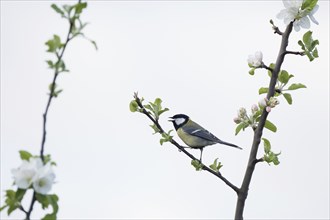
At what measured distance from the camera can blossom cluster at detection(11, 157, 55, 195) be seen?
276cm

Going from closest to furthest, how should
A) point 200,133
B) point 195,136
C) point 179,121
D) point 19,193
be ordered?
point 19,193
point 195,136
point 200,133
point 179,121

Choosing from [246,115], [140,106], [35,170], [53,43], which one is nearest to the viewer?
[35,170]

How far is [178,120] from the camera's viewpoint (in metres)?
12.2

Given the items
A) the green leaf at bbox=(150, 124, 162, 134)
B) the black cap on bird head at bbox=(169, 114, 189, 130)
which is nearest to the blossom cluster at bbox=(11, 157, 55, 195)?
the green leaf at bbox=(150, 124, 162, 134)

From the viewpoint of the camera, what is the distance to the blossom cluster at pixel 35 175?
276 centimetres

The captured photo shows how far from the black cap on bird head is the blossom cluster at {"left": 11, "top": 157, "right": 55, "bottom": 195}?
29.8 feet

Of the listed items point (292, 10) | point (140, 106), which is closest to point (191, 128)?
point (140, 106)

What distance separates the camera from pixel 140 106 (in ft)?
16.8

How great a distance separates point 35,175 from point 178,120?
9.45 metres

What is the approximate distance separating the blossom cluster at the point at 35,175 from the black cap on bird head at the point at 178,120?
29.8 ft

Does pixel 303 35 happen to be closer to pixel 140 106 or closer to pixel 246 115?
pixel 246 115

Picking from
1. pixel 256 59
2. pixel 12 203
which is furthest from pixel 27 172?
pixel 256 59

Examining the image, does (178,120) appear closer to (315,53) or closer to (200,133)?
(200,133)

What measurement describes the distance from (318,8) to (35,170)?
2567 mm
